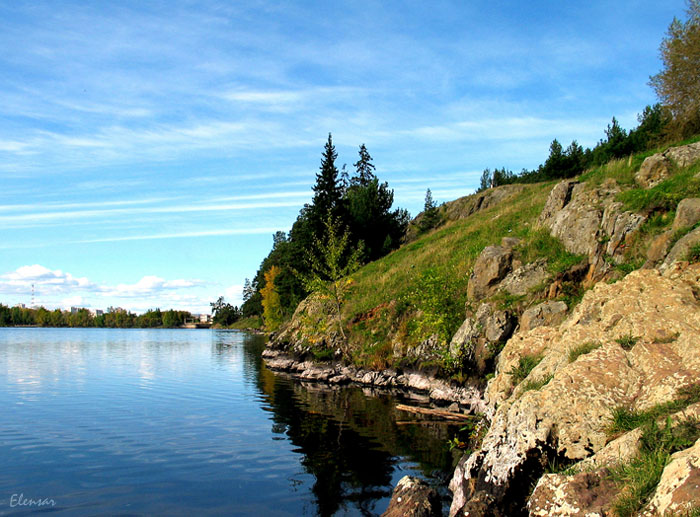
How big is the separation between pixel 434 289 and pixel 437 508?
1921 cm

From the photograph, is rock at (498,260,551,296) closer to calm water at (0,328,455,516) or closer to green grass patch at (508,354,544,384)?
calm water at (0,328,455,516)

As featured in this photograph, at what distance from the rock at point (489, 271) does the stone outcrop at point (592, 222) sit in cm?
282

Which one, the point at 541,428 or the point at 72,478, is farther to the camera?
the point at 72,478

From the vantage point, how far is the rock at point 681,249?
13.4 meters

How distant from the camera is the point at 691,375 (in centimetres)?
909

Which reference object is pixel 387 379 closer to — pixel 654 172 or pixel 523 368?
pixel 523 368

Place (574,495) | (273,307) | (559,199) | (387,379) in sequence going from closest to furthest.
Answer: (574,495), (559,199), (387,379), (273,307)

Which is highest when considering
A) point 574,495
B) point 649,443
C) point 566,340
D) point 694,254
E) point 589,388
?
point 694,254

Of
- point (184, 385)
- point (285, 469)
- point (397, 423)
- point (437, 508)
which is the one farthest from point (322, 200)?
point (437, 508)

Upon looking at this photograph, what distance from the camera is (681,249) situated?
13719 millimetres

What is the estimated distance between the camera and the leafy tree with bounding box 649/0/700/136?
119 feet

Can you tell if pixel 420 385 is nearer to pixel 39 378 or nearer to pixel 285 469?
pixel 285 469

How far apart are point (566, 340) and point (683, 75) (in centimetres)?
3457

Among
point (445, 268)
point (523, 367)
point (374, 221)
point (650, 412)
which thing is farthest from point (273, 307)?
point (650, 412)
